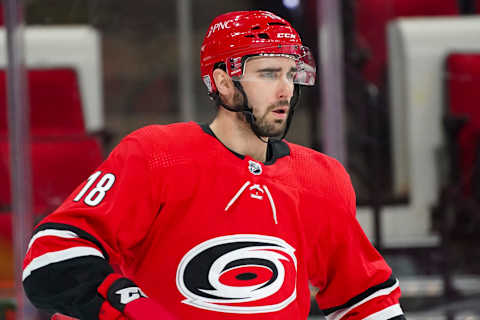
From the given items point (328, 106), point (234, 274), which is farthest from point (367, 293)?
point (328, 106)

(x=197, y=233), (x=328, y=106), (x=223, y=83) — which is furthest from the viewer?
(x=328, y=106)

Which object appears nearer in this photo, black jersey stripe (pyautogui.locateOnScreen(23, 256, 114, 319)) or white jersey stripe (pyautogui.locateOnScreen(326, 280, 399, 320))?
black jersey stripe (pyautogui.locateOnScreen(23, 256, 114, 319))

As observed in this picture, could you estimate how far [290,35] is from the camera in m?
1.23

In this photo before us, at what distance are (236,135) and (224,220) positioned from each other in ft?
0.53

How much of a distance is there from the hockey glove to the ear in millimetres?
388

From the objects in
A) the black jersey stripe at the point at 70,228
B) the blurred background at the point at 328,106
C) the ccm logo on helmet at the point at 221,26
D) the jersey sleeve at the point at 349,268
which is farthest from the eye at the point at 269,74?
the blurred background at the point at 328,106

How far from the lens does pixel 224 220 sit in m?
1.16

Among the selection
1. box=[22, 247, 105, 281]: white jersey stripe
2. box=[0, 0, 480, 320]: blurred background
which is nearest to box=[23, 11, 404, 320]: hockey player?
box=[22, 247, 105, 281]: white jersey stripe

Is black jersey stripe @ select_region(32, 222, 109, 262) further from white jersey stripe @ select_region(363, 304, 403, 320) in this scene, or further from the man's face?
white jersey stripe @ select_region(363, 304, 403, 320)

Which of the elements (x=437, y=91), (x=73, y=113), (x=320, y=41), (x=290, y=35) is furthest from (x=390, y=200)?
(x=290, y=35)

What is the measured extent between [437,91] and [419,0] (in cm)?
37

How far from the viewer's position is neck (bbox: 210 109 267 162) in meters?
1.23

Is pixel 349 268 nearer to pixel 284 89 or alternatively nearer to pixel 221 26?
pixel 284 89

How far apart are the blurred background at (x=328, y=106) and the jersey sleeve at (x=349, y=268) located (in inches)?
52.6
